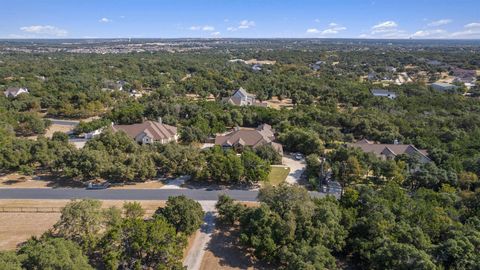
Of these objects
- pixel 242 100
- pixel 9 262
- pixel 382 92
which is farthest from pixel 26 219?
pixel 382 92

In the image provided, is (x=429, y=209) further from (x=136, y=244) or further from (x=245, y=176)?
(x=136, y=244)

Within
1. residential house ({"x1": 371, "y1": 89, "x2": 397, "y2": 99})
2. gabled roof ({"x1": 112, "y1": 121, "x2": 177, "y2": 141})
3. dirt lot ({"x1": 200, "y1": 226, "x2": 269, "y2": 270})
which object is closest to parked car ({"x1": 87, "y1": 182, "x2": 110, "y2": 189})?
gabled roof ({"x1": 112, "y1": 121, "x2": 177, "y2": 141})

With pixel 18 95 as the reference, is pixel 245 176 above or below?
below

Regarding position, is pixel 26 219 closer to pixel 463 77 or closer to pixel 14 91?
pixel 14 91

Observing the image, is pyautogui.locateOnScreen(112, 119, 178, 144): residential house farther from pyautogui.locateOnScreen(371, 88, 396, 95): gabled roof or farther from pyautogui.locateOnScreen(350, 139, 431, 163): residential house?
pyautogui.locateOnScreen(371, 88, 396, 95): gabled roof

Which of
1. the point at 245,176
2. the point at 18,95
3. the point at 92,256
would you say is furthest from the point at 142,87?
the point at 92,256

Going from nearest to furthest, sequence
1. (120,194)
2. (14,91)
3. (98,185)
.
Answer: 1. (120,194)
2. (98,185)
3. (14,91)
